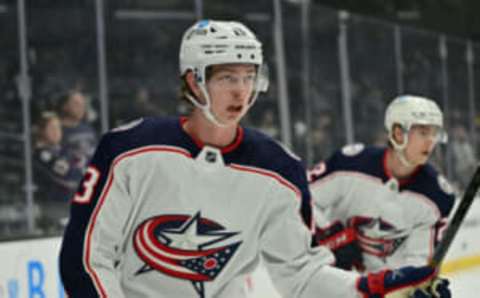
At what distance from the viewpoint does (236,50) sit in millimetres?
2457

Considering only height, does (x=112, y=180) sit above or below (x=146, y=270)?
above

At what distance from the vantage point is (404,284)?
2.42 m

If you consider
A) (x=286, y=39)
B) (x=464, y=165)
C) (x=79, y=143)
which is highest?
(x=286, y=39)

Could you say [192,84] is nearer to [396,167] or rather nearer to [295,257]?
[295,257]

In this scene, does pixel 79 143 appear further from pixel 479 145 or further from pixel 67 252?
pixel 479 145

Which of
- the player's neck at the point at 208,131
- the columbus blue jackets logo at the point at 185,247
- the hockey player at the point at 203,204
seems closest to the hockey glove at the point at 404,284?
the hockey player at the point at 203,204

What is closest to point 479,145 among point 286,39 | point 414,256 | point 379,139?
point 379,139

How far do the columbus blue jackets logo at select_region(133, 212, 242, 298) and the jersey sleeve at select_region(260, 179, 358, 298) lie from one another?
0.34 ft

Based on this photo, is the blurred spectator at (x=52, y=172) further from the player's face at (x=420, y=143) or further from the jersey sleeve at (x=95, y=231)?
the jersey sleeve at (x=95, y=231)

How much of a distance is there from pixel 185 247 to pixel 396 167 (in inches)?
88.7

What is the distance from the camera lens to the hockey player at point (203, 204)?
7.73ft

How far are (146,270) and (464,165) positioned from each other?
20.4 feet

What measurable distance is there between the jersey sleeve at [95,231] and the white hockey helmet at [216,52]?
0.27 m

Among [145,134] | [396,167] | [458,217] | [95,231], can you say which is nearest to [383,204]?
[396,167]
